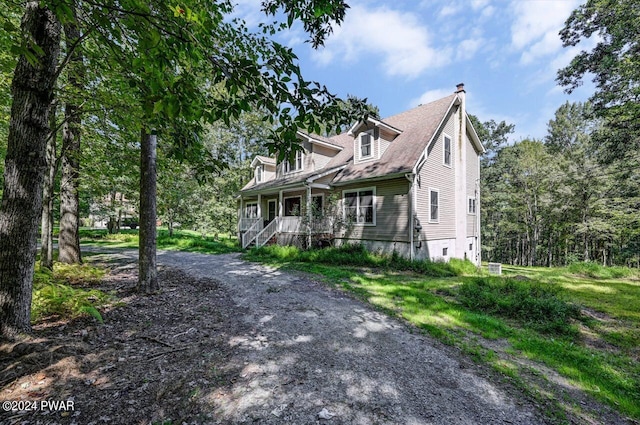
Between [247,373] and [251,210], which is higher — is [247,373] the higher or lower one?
the lower one

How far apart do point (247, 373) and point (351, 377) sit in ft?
3.74

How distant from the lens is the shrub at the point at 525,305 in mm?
4742

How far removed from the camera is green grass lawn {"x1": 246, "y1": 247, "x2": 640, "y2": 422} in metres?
3.21

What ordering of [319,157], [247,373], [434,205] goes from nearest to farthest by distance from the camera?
[247,373] < [434,205] < [319,157]

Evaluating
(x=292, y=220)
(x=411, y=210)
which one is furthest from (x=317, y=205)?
(x=411, y=210)

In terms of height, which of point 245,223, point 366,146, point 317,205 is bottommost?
point 245,223

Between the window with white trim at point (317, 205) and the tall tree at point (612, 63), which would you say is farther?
the window with white trim at point (317, 205)

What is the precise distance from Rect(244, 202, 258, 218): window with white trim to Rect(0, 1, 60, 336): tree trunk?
16.3 m

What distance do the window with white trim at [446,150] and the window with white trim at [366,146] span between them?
3.55 meters

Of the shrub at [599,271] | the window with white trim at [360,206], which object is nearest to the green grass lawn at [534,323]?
the shrub at [599,271]

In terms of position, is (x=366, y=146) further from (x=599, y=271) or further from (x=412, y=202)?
(x=599, y=271)

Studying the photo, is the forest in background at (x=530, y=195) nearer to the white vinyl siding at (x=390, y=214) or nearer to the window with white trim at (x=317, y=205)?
the window with white trim at (x=317, y=205)

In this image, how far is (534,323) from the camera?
4.80 metres

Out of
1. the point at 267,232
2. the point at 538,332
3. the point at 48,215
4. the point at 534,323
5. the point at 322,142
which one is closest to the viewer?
the point at 538,332
